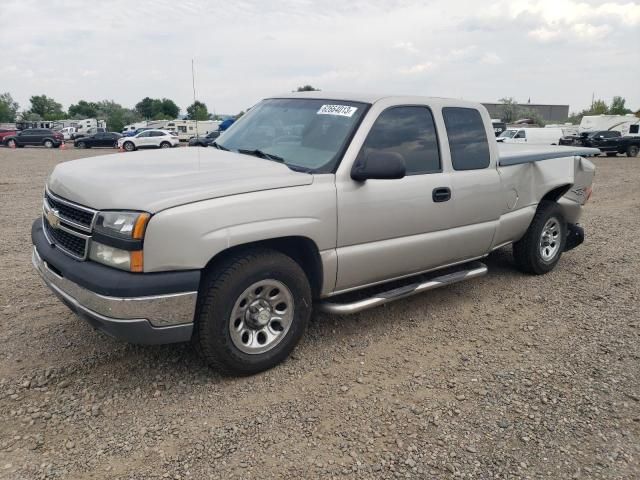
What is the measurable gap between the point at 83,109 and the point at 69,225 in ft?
421

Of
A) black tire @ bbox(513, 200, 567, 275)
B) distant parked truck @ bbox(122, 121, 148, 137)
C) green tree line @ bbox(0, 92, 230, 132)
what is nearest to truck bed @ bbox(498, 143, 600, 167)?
black tire @ bbox(513, 200, 567, 275)

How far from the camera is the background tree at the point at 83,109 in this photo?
114 meters

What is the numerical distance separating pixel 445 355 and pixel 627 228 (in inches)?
237

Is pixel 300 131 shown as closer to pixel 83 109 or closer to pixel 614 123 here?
pixel 614 123

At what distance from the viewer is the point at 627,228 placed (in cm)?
823

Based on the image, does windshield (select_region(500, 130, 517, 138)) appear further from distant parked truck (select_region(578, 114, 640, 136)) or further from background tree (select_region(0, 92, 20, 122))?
background tree (select_region(0, 92, 20, 122))

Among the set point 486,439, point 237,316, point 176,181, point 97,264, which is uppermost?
point 176,181

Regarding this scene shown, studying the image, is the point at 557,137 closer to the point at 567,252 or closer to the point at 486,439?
the point at 567,252

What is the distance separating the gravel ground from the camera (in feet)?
8.71

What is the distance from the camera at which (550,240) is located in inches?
226

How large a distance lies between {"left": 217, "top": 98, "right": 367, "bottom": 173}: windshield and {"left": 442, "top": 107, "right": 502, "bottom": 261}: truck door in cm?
101

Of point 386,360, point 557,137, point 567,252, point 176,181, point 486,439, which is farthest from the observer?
point 557,137

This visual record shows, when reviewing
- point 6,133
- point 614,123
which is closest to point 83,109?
point 6,133

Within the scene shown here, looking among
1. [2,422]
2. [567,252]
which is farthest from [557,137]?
[2,422]
